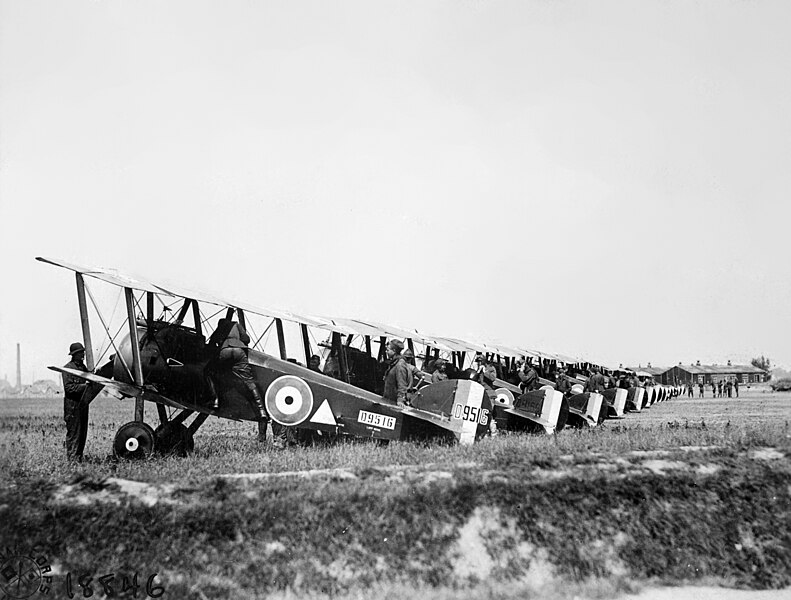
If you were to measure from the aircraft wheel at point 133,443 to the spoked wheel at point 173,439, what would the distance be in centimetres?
54

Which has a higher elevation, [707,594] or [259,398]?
[259,398]

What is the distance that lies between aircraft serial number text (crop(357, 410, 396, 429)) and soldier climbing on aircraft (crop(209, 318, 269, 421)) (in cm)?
153

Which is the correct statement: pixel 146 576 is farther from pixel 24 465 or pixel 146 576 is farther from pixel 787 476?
pixel 787 476

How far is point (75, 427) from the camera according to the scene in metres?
10.5

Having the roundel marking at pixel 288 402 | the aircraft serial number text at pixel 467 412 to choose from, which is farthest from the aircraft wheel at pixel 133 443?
the aircraft serial number text at pixel 467 412

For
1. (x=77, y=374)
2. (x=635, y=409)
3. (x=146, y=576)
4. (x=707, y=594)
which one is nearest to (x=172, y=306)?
(x=77, y=374)

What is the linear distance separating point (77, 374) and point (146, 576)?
16.2 feet

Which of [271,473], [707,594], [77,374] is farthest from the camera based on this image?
[77,374]

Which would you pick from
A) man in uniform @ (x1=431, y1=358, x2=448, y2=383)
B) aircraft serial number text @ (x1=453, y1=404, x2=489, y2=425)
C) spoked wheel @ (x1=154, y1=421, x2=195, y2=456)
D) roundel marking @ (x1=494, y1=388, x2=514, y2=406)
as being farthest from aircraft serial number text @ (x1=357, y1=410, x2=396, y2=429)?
roundel marking @ (x1=494, y1=388, x2=514, y2=406)

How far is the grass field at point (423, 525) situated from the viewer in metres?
6.61

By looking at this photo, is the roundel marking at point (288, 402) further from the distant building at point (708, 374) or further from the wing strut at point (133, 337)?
the distant building at point (708, 374)

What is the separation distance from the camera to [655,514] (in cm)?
781

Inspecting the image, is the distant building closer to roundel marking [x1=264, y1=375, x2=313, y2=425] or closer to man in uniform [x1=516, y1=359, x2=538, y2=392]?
man in uniform [x1=516, y1=359, x2=538, y2=392]

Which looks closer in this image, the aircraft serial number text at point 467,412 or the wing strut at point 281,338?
the aircraft serial number text at point 467,412
